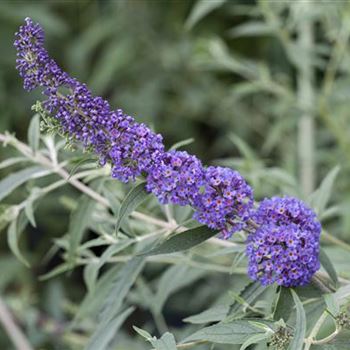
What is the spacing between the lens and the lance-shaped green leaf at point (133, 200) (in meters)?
1.41

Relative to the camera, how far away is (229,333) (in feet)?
4.69

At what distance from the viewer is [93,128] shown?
136 centimetres

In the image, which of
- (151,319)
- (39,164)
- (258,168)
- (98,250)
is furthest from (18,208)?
(98,250)

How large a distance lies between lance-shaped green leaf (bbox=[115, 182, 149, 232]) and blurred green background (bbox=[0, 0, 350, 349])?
1918mm

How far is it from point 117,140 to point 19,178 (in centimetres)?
60

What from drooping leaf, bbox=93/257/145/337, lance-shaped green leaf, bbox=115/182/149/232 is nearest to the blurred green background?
drooping leaf, bbox=93/257/145/337

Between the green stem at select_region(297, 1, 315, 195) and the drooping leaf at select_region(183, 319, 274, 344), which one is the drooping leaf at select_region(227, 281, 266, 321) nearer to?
the drooping leaf at select_region(183, 319, 274, 344)

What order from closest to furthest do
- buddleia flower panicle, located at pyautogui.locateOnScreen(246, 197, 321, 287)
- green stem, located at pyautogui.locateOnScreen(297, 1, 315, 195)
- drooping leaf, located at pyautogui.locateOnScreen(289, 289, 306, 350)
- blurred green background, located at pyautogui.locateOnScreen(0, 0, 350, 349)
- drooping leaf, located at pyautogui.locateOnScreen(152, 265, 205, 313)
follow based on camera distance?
drooping leaf, located at pyautogui.locateOnScreen(289, 289, 306, 350)
buddleia flower panicle, located at pyautogui.locateOnScreen(246, 197, 321, 287)
drooping leaf, located at pyautogui.locateOnScreen(152, 265, 205, 313)
green stem, located at pyautogui.locateOnScreen(297, 1, 315, 195)
blurred green background, located at pyautogui.locateOnScreen(0, 0, 350, 349)

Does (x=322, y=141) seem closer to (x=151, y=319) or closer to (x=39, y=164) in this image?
(x=151, y=319)

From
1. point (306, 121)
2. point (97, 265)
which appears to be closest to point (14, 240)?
point (97, 265)

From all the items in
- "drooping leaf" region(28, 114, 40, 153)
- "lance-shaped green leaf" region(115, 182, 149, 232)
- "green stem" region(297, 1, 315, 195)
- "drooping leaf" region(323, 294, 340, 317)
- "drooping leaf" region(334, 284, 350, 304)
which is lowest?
"lance-shaped green leaf" region(115, 182, 149, 232)

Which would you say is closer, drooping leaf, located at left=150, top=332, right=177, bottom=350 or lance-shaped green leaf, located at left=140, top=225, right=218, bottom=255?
drooping leaf, located at left=150, top=332, right=177, bottom=350

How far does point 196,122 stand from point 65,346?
199cm

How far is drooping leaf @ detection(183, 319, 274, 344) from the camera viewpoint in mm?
1420
